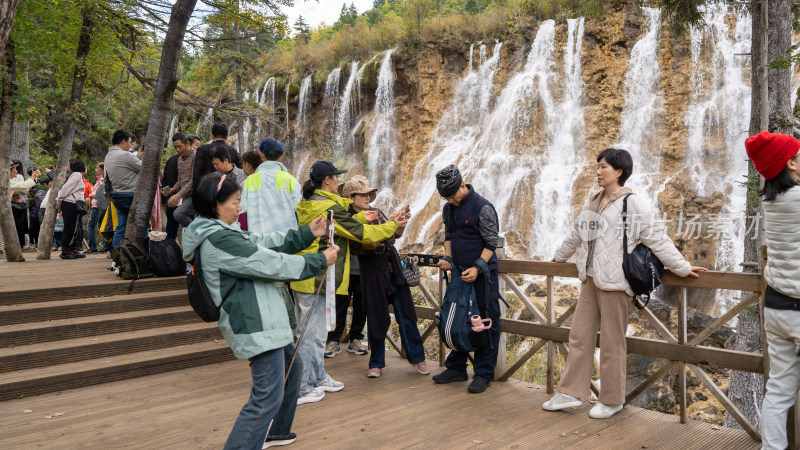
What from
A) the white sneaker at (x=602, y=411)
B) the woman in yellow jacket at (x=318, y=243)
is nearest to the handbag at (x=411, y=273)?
the woman in yellow jacket at (x=318, y=243)

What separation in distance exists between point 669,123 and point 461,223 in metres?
16.0

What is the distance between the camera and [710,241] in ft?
50.0

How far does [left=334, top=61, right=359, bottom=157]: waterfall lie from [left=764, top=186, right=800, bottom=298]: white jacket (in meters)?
22.8

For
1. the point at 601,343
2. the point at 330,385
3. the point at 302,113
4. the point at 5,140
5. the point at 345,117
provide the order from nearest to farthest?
the point at 601,343
the point at 330,385
the point at 5,140
the point at 345,117
the point at 302,113

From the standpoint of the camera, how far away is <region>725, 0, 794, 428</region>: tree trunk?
23.9ft

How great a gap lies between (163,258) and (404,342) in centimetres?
392

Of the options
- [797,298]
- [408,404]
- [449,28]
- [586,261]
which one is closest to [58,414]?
[408,404]

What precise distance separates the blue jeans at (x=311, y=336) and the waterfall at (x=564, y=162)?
42.5 ft

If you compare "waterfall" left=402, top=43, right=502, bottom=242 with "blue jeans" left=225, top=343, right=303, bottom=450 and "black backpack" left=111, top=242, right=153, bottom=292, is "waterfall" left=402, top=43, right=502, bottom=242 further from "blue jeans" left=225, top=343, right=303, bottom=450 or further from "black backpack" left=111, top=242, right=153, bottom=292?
"blue jeans" left=225, top=343, right=303, bottom=450

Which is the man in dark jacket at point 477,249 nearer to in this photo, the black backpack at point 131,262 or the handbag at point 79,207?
the black backpack at point 131,262

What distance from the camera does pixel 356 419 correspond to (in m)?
4.27

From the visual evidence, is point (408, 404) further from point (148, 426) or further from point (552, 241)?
point (552, 241)

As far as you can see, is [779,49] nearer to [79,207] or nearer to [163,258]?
[163,258]

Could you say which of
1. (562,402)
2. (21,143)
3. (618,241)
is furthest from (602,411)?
(21,143)
